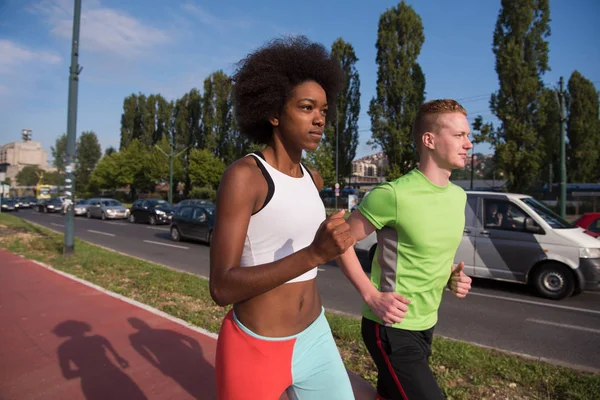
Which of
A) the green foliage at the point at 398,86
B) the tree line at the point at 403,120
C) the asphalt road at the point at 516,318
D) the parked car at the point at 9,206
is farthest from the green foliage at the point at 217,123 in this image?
the asphalt road at the point at 516,318

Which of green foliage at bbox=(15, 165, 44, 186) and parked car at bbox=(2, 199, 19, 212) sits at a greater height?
green foliage at bbox=(15, 165, 44, 186)

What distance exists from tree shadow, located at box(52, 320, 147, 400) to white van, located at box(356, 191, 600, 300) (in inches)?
249

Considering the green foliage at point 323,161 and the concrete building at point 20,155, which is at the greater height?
the concrete building at point 20,155

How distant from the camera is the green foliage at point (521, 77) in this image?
26.2 metres

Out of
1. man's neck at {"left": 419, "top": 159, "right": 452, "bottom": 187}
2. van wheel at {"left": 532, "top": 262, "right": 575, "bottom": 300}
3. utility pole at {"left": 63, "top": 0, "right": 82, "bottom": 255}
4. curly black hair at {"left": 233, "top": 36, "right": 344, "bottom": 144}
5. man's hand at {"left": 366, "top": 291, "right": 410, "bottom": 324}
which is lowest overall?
van wheel at {"left": 532, "top": 262, "right": 575, "bottom": 300}

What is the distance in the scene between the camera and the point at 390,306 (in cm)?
187

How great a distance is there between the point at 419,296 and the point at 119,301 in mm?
5361

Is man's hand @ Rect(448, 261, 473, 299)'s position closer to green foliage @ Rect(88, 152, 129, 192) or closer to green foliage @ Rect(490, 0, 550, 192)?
green foliage @ Rect(490, 0, 550, 192)

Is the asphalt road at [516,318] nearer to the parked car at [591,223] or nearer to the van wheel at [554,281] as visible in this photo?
the van wheel at [554,281]

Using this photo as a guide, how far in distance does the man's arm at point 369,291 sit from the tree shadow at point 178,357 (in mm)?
1976

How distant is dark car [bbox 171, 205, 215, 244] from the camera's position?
14688 mm

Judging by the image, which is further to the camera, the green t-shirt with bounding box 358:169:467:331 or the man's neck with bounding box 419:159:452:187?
the man's neck with bounding box 419:159:452:187

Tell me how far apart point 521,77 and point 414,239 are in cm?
2869

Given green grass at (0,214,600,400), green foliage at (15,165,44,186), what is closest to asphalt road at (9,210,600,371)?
green grass at (0,214,600,400)
